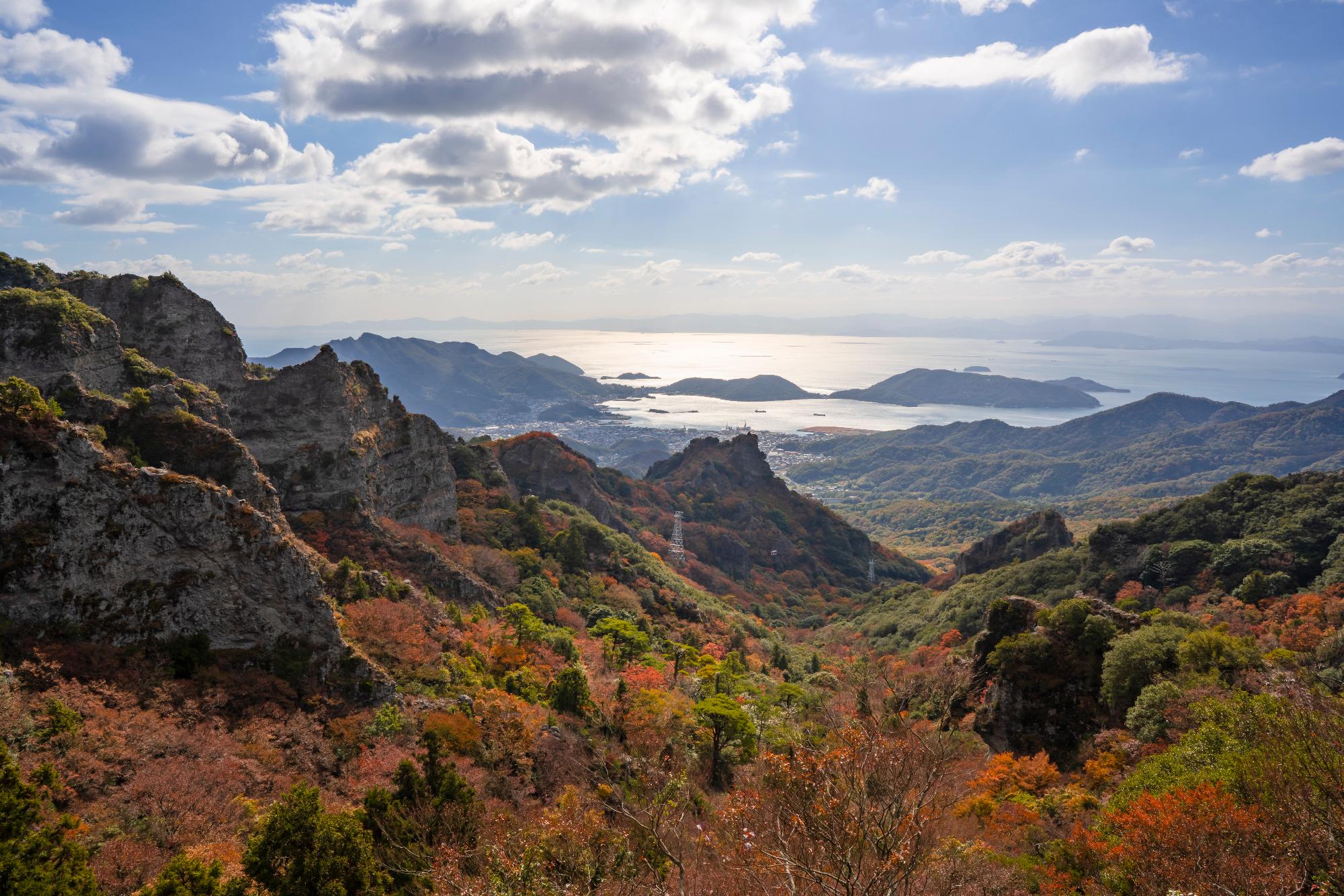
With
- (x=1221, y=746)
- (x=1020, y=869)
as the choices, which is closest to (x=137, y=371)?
(x=1020, y=869)

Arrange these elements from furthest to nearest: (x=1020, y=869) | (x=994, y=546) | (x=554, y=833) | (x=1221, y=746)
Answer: (x=994, y=546) → (x=1221, y=746) → (x=1020, y=869) → (x=554, y=833)

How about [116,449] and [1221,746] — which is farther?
[116,449]

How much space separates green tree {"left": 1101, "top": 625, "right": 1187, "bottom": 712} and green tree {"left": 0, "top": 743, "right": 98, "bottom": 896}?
3327 cm

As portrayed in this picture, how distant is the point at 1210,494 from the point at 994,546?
1047 inches

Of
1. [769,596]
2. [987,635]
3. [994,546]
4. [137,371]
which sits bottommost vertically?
[769,596]

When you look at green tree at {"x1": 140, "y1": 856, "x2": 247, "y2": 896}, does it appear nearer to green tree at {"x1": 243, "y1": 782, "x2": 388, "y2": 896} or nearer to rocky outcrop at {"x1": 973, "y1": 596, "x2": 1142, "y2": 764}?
green tree at {"x1": 243, "y1": 782, "x2": 388, "y2": 896}

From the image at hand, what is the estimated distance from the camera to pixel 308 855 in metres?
13.5

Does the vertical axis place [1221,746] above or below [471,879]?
above

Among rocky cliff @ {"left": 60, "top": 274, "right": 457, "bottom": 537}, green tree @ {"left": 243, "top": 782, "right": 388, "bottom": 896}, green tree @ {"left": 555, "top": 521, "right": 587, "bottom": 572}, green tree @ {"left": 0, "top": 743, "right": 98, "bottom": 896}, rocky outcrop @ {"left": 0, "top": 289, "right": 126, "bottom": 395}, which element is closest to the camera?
green tree @ {"left": 0, "top": 743, "right": 98, "bottom": 896}

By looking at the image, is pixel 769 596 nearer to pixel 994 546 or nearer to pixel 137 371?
pixel 994 546

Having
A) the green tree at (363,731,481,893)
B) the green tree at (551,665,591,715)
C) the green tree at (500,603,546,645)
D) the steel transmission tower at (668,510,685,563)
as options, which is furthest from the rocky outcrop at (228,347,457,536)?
the steel transmission tower at (668,510,685,563)

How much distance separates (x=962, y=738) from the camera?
30.2 metres

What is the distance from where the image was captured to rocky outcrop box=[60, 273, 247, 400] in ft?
119

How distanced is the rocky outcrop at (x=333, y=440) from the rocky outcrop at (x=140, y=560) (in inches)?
614
